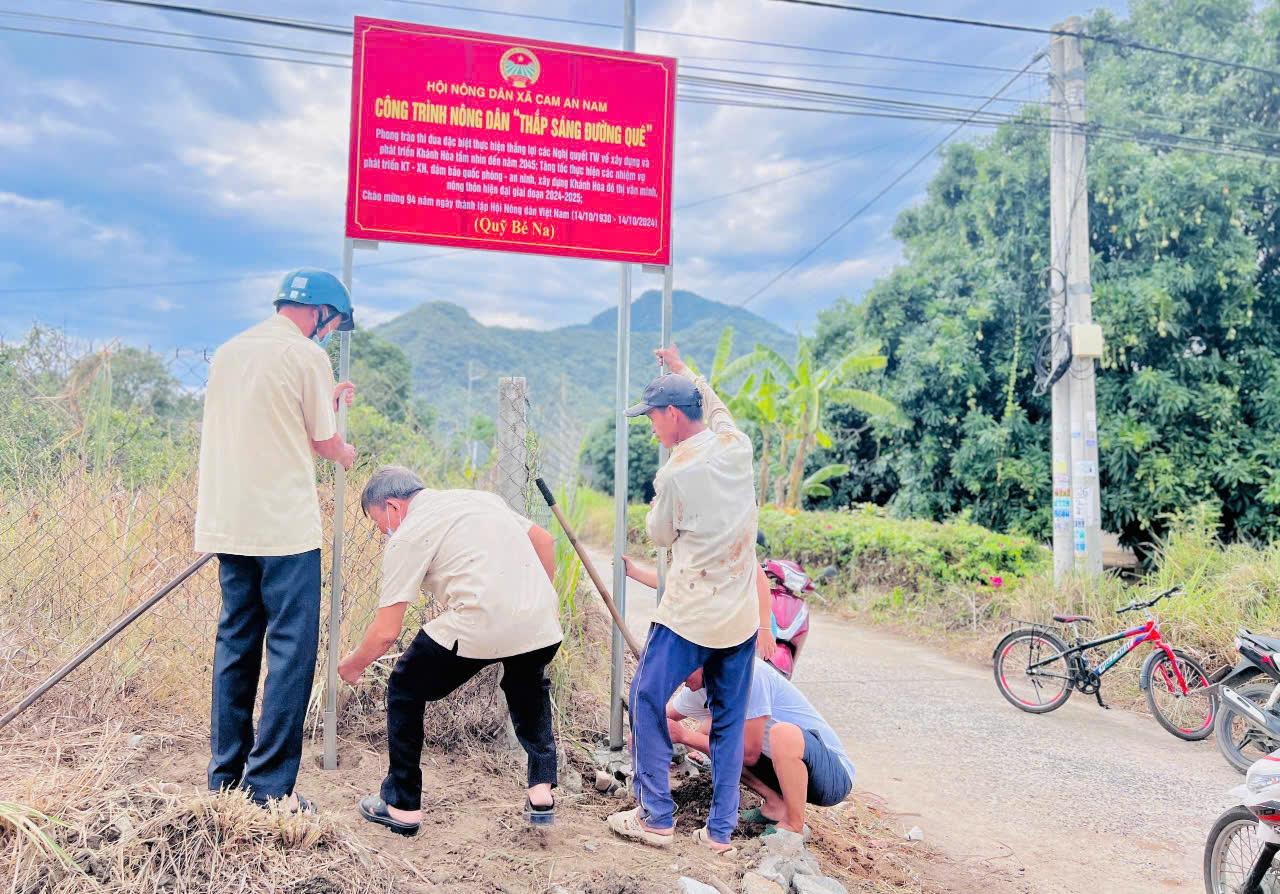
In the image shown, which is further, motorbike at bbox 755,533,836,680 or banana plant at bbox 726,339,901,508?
banana plant at bbox 726,339,901,508

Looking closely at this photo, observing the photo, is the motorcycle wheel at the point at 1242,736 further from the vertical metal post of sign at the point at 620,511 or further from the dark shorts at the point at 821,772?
the vertical metal post of sign at the point at 620,511

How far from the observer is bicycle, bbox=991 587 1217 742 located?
22.0ft

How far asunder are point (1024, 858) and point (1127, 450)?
10.2m

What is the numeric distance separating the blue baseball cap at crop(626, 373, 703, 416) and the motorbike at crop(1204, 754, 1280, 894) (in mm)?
2496

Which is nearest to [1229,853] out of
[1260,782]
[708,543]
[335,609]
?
[1260,782]

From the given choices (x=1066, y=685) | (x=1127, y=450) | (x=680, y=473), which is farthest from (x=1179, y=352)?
(x=680, y=473)

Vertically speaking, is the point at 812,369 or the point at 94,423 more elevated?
the point at 812,369

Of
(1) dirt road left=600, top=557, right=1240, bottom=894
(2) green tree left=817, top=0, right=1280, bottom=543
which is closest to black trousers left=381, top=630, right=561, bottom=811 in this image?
(1) dirt road left=600, top=557, right=1240, bottom=894

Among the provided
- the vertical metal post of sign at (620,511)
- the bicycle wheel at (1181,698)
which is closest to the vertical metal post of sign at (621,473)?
the vertical metal post of sign at (620,511)

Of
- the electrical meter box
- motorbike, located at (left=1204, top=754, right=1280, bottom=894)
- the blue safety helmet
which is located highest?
the electrical meter box

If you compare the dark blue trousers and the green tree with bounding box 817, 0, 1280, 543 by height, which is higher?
the green tree with bounding box 817, 0, 1280, 543

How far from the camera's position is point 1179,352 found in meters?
13.2

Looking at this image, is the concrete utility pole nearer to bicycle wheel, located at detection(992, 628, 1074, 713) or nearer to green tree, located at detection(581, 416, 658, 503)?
bicycle wheel, located at detection(992, 628, 1074, 713)

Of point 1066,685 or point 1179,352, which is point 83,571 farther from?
point 1179,352
